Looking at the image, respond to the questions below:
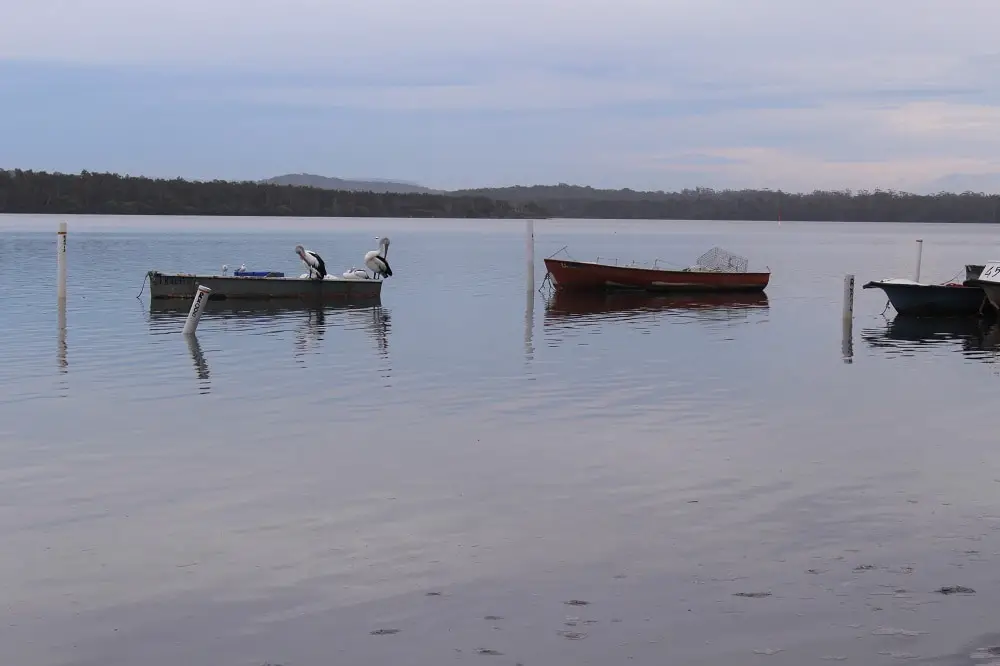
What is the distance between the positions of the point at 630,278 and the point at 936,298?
49.3ft

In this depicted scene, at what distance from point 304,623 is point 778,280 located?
65.1 metres

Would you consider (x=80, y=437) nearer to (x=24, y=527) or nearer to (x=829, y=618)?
(x=24, y=527)

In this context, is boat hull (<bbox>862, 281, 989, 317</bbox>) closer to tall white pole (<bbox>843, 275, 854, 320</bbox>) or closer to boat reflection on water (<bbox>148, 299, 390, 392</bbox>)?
tall white pole (<bbox>843, 275, 854, 320</bbox>)

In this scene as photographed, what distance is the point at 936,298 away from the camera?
41312 millimetres

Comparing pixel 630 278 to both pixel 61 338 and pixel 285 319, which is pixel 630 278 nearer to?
pixel 285 319

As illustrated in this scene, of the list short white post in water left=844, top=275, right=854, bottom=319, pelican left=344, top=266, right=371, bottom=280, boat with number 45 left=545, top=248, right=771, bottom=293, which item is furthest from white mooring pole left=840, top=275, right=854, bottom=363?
pelican left=344, top=266, right=371, bottom=280

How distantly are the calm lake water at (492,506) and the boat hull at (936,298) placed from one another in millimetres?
12349

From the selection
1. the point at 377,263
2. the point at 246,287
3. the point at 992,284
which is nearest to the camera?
the point at 992,284

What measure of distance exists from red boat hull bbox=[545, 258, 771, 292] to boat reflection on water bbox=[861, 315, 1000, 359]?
10.6 m

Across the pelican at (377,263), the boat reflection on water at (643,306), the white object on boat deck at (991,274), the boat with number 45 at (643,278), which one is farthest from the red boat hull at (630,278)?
the white object on boat deck at (991,274)

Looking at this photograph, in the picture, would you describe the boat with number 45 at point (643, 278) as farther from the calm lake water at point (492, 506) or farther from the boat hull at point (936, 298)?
the calm lake water at point (492, 506)

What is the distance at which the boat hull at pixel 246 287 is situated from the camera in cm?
A: 4422

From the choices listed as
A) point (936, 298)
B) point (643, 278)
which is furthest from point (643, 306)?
point (936, 298)

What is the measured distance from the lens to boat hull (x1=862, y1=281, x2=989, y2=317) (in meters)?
41.1
